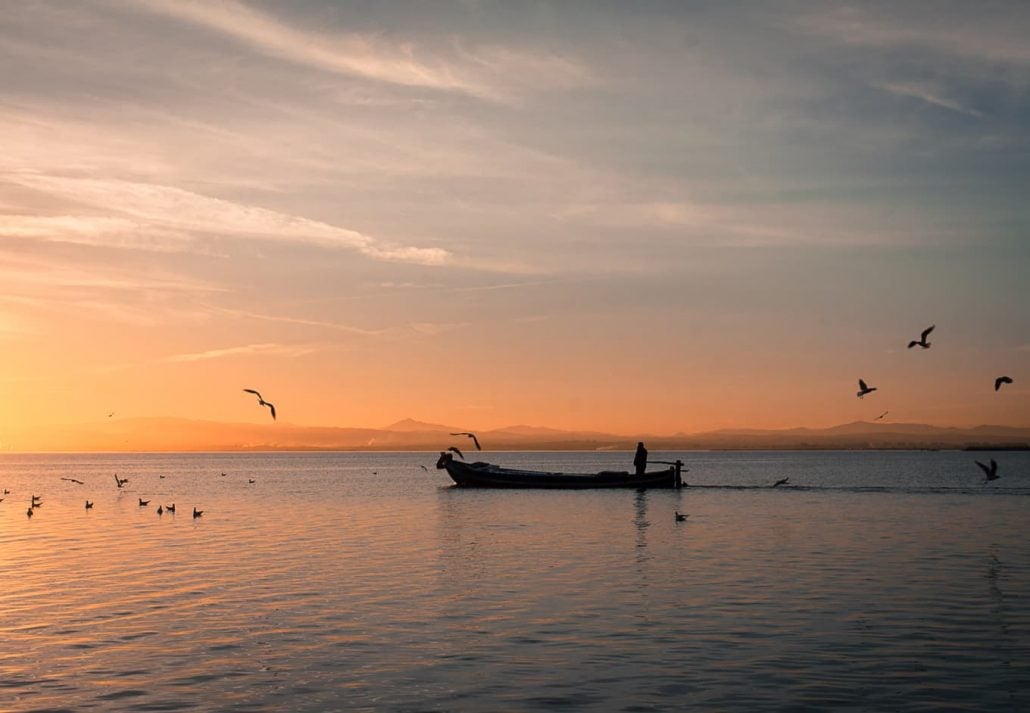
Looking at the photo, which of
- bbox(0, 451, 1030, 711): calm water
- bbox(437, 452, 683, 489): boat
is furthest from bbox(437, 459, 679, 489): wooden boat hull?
bbox(0, 451, 1030, 711): calm water

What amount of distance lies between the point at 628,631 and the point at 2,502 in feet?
246

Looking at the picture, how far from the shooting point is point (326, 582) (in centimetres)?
2861

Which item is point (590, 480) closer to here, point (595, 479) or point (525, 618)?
point (595, 479)

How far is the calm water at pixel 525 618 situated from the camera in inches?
635

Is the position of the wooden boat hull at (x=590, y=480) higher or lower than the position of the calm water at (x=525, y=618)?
higher

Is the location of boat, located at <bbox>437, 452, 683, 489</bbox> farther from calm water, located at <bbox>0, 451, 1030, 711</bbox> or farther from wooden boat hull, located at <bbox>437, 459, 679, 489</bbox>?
calm water, located at <bbox>0, 451, 1030, 711</bbox>

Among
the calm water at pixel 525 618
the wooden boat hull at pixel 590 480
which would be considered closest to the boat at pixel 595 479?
the wooden boat hull at pixel 590 480

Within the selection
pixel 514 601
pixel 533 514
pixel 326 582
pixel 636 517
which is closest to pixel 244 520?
pixel 533 514

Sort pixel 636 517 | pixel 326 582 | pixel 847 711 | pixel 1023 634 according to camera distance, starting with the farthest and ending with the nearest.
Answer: pixel 636 517 → pixel 326 582 → pixel 1023 634 → pixel 847 711

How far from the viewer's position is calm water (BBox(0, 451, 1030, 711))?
52.9ft

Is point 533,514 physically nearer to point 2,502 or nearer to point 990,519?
point 990,519

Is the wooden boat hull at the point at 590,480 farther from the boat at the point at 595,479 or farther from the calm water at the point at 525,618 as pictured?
the calm water at the point at 525,618

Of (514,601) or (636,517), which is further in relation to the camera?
(636,517)

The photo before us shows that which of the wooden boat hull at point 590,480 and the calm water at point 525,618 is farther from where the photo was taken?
the wooden boat hull at point 590,480
